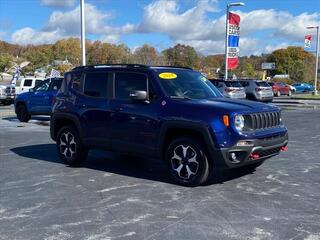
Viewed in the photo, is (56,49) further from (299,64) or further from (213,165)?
(213,165)

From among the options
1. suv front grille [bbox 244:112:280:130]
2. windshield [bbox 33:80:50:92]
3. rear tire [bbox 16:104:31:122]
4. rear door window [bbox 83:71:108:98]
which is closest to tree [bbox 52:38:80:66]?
rear tire [bbox 16:104:31:122]

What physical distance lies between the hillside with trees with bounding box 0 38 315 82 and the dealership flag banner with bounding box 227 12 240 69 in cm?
5198

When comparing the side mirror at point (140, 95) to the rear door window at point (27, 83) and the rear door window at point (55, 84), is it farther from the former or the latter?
the rear door window at point (27, 83)

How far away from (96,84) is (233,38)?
54.7ft

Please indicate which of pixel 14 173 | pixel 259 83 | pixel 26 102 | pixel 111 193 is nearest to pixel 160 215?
pixel 111 193

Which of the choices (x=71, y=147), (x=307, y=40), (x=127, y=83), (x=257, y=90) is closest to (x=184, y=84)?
(x=127, y=83)

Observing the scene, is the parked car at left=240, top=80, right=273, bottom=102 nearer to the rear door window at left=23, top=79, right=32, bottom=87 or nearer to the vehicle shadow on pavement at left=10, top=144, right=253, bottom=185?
the rear door window at left=23, top=79, right=32, bottom=87

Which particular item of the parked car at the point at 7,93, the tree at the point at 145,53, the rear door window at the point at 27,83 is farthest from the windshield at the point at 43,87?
the tree at the point at 145,53

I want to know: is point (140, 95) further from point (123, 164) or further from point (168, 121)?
point (123, 164)

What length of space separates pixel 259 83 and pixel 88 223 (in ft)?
89.7

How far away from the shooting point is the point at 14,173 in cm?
844

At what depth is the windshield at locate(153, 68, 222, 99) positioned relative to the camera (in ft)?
25.1

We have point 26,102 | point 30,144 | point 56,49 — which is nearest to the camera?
point 30,144

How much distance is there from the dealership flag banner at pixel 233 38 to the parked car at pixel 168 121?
1615cm
